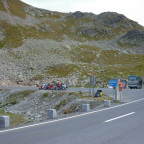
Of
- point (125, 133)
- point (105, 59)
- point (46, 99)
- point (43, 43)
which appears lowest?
point (46, 99)

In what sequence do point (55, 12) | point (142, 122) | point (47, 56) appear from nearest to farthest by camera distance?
point (142, 122) < point (47, 56) < point (55, 12)

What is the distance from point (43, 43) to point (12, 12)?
1174 inches

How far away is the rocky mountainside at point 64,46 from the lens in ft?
205

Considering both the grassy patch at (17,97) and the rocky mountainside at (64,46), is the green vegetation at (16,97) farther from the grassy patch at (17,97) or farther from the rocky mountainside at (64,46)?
the rocky mountainside at (64,46)

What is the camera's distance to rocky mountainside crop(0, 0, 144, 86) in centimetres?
6253

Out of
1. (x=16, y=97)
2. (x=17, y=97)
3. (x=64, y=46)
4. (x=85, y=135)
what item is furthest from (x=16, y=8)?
(x=85, y=135)

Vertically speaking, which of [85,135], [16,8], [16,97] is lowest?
[16,97]

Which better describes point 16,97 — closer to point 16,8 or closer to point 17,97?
point 17,97

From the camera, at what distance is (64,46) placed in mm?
87125

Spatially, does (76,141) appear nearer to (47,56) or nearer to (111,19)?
(47,56)

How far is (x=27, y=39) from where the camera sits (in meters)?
89.8

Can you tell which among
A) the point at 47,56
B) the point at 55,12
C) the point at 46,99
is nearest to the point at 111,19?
the point at 55,12

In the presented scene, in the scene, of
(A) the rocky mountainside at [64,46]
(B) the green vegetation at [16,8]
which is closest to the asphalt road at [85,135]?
(A) the rocky mountainside at [64,46]

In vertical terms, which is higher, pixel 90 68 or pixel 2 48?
pixel 2 48
